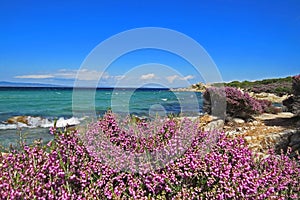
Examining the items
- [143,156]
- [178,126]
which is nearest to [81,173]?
[143,156]

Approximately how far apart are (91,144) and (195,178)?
3.89ft

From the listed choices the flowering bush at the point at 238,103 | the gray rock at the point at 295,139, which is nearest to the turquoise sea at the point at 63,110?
the flowering bush at the point at 238,103

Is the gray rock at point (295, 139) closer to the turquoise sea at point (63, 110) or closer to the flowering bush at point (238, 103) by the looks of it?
the turquoise sea at point (63, 110)

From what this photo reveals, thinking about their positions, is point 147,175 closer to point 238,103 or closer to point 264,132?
point 264,132

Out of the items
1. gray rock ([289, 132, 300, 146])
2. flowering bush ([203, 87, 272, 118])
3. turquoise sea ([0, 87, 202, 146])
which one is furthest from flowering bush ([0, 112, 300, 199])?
flowering bush ([203, 87, 272, 118])

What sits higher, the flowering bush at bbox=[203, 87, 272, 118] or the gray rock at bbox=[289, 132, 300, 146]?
the flowering bush at bbox=[203, 87, 272, 118]

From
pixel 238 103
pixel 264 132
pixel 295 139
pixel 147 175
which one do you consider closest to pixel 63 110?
pixel 238 103

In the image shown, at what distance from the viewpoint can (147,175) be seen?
2727 millimetres

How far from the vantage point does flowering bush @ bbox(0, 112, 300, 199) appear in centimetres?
259

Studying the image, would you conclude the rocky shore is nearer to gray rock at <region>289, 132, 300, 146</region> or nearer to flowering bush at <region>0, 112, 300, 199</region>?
gray rock at <region>289, 132, 300, 146</region>

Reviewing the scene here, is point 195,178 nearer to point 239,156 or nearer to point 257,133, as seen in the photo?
point 239,156

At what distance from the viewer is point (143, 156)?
9.61ft

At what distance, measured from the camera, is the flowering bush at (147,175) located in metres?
2.59

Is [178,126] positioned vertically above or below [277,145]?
above
